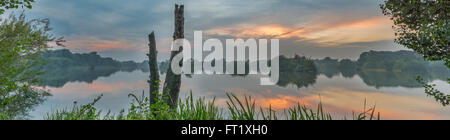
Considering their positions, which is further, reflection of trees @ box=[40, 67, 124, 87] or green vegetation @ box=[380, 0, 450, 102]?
reflection of trees @ box=[40, 67, 124, 87]

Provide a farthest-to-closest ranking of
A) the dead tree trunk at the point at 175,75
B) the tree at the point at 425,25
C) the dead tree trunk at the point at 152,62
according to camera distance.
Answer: the dead tree trunk at the point at 152,62 < the dead tree trunk at the point at 175,75 < the tree at the point at 425,25

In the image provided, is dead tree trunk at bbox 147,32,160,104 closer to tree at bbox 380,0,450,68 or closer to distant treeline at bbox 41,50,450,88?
tree at bbox 380,0,450,68

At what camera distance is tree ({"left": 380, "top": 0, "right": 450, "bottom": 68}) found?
4.90 meters

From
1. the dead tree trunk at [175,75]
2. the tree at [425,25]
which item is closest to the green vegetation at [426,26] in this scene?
the tree at [425,25]

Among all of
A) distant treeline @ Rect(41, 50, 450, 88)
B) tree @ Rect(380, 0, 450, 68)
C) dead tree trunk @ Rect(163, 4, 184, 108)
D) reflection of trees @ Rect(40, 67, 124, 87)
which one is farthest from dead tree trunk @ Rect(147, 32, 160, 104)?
distant treeline @ Rect(41, 50, 450, 88)

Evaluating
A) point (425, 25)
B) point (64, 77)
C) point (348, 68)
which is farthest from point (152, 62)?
point (348, 68)

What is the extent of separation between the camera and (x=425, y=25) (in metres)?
5.42

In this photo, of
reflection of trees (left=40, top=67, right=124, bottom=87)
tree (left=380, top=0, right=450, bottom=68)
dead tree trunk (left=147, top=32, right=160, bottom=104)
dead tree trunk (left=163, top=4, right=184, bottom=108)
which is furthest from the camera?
reflection of trees (left=40, top=67, right=124, bottom=87)

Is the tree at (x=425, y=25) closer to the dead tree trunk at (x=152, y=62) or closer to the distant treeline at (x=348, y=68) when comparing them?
the dead tree trunk at (x=152, y=62)

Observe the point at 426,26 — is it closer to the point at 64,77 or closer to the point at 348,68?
the point at 64,77

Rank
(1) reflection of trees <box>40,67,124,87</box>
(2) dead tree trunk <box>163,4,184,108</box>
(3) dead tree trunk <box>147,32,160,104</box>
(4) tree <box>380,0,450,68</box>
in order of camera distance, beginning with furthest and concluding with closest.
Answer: (1) reflection of trees <box>40,67,124,87</box>, (3) dead tree trunk <box>147,32,160,104</box>, (2) dead tree trunk <box>163,4,184,108</box>, (4) tree <box>380,0,450,68</box>

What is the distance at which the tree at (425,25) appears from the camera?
4905 millimetres
